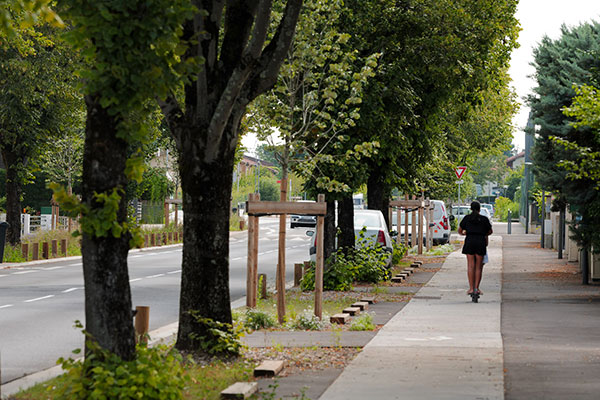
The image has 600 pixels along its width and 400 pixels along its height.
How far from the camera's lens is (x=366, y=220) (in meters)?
25.2

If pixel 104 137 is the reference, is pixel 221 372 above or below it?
below

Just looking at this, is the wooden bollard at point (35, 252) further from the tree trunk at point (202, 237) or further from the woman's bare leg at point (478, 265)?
the tree trunk at point (202, 237)

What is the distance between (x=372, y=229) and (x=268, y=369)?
1506cm

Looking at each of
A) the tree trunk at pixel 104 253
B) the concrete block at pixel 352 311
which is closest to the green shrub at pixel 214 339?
the tree trunk at pixel 104 253

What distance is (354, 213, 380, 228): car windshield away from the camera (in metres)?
24.9

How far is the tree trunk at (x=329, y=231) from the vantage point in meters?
21.3

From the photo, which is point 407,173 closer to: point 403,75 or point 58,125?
point 403,75

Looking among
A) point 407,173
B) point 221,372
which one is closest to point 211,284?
point 221,372

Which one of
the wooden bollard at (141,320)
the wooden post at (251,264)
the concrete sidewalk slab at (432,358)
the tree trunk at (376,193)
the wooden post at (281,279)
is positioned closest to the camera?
the concrete sidewalk slab at (432,358)

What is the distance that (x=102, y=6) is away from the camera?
7.03m

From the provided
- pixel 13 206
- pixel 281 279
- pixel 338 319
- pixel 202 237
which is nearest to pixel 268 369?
pixel 202 237

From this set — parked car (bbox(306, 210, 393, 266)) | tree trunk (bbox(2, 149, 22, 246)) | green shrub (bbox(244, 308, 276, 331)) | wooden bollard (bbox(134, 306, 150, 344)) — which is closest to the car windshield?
parked car (bbox(306, 210, 393, 266))

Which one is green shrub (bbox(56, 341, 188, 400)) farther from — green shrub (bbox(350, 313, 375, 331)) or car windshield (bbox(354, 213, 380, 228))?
car windshield (bbox(354, 213, 380, 228))

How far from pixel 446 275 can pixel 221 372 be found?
16680 mm
